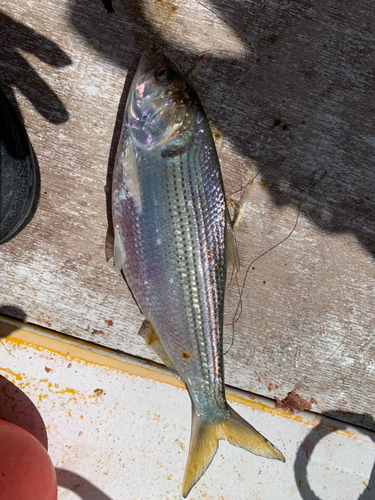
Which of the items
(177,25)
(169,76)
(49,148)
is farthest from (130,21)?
(49,148)

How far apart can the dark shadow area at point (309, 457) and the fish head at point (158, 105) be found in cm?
233

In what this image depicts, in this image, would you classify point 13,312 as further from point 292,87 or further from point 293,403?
point 292,87

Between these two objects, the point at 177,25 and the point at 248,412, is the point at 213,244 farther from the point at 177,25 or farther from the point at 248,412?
the point at 177,25

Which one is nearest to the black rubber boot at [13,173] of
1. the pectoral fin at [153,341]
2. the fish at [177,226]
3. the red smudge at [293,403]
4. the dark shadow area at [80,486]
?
the fish at [177,226]

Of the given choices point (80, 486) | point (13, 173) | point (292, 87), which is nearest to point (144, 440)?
point (80, 486)

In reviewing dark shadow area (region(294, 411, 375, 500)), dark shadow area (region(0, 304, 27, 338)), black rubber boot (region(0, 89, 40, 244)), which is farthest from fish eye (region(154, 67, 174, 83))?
dark shadow area (region(294, 411, 375, 500))

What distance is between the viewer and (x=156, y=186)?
73.7 inches

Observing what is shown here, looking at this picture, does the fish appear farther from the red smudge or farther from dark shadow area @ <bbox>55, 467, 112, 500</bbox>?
dark shadow area @ <bbox>55, 467, 112, 500</bbox>

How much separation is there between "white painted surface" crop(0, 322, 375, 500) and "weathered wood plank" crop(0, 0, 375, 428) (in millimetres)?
201

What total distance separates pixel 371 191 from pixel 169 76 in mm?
1636

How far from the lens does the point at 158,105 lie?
1.89 m

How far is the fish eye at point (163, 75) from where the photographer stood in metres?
1.89

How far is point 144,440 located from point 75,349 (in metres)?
0.81

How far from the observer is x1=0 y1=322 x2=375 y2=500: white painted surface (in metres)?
2.22
